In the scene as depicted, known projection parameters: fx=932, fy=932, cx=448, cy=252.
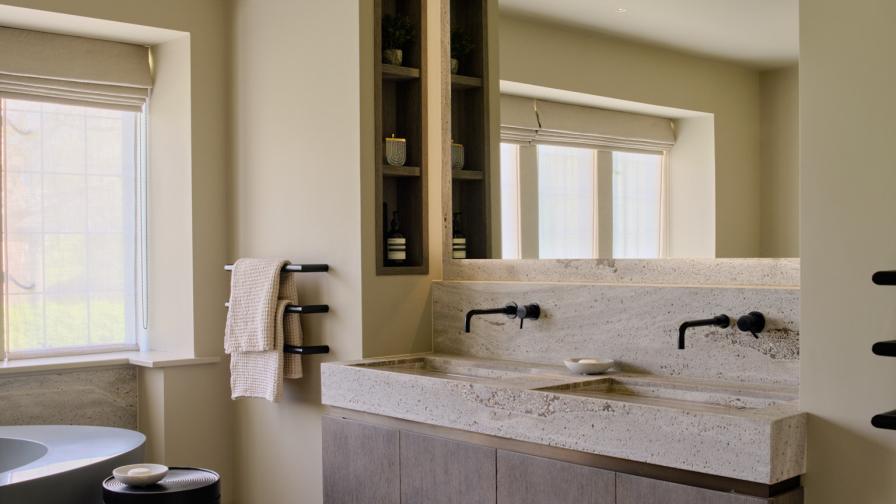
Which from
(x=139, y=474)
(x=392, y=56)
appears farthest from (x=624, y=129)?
(x=139, y=474)

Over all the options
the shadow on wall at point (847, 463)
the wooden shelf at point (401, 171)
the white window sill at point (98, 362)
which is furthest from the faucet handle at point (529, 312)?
the white window sill at point (98, 362)

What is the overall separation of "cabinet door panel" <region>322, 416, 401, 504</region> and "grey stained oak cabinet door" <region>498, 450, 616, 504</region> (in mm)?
463

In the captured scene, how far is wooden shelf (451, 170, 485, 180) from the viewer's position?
10.6 feet

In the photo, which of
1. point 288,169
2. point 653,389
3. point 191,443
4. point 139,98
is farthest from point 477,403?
point 139,98

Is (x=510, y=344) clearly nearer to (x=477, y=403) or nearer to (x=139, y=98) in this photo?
(x=477, y=403)

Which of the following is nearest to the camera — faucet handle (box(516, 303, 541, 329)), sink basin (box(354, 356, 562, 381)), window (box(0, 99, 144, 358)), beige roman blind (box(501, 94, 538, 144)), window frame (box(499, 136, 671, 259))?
window frame (box(499, 136, 671, 259))

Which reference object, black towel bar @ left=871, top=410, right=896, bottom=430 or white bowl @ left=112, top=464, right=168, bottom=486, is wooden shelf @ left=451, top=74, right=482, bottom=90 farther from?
black towel bar @ left=871, top=410, right=896, bottom=430

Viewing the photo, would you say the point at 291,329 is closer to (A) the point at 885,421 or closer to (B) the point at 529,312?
(B) the point at 529,312

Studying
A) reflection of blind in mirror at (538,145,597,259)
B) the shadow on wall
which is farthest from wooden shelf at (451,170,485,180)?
→ the shadow on wall

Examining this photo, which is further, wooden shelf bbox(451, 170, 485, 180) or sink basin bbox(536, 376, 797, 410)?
wooden shelf bbox(451, 170, 485, 180)

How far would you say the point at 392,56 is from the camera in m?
3.28

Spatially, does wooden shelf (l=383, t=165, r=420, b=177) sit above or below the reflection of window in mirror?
above

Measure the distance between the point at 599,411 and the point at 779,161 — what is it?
77 centimetres

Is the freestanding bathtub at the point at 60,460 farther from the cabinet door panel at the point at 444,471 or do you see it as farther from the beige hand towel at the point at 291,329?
the cabinet door panel at the point at 444,471
